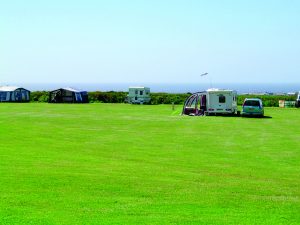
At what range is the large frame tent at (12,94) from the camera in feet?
249

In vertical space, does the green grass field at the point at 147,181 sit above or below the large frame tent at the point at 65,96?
below

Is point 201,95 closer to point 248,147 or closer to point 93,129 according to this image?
point 93,129

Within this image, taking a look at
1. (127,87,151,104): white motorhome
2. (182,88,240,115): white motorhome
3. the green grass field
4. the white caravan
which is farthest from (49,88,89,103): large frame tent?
the green grass field

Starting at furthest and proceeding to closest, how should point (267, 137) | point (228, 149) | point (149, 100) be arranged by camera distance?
point (149, 100)
point (267, 137)
point (228, 149)

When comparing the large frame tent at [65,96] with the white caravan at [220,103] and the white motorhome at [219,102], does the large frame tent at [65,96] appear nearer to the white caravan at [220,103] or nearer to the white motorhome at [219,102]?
the white motorhome at [219,102]

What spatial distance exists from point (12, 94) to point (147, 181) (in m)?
67.5

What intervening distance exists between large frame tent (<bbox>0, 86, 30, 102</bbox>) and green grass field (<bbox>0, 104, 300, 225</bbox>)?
54.3 metres

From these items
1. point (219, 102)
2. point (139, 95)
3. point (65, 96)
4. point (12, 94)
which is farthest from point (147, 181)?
point (12, 94)

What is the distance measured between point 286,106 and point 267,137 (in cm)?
4385

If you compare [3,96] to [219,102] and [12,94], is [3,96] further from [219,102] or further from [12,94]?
[219,102]

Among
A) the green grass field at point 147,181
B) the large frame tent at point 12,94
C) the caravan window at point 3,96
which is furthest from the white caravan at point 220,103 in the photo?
the caravan window at point 3,96

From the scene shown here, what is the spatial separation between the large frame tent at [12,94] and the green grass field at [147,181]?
54.3 m

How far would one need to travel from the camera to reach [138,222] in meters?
8.12

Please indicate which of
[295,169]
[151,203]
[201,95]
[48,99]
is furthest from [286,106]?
[151,203]
